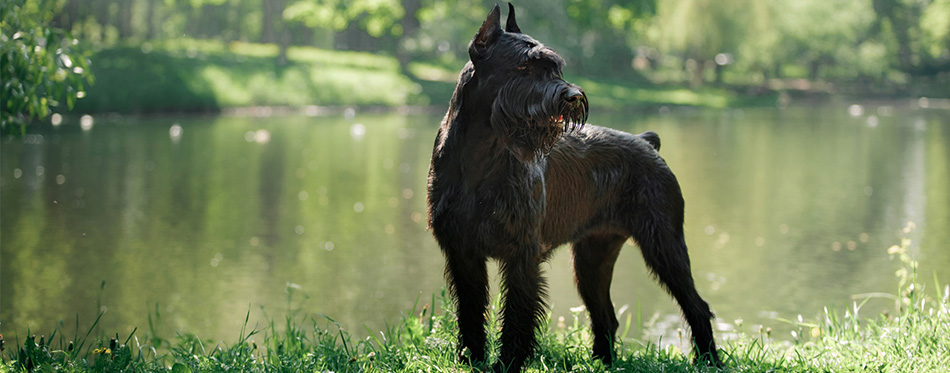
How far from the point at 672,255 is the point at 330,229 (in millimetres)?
8126

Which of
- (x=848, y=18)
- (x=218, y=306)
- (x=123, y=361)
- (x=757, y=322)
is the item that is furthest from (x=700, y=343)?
(x=848, y=18)

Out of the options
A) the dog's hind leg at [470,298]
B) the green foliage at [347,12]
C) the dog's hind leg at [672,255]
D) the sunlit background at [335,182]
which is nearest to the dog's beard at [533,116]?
the dog's hind leg at [470,298]

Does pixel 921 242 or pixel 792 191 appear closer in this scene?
pixel 921 242

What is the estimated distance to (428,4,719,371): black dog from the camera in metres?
3.66

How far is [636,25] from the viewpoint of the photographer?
54.0 metres

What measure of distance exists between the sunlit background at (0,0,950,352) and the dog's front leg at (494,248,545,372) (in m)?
1.76

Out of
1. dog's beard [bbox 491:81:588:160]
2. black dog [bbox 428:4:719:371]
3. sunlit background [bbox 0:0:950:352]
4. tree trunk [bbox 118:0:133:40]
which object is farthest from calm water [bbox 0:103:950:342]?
tree trunk [bbox 118:0:133:40]

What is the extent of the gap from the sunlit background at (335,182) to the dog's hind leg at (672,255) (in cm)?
177

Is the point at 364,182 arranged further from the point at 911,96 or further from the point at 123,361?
the point at 911,96

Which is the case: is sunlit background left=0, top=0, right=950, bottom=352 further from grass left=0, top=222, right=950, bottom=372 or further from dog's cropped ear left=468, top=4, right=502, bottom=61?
dog's cropped ear left=468, top=4, right=502, bottom=61

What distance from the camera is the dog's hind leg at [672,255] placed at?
439 centimetres

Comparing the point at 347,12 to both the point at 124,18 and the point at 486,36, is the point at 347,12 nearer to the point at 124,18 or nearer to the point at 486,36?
the point at 124,18

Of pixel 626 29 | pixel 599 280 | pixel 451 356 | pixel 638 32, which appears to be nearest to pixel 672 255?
pixel 599 280

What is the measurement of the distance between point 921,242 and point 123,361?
10274mm
